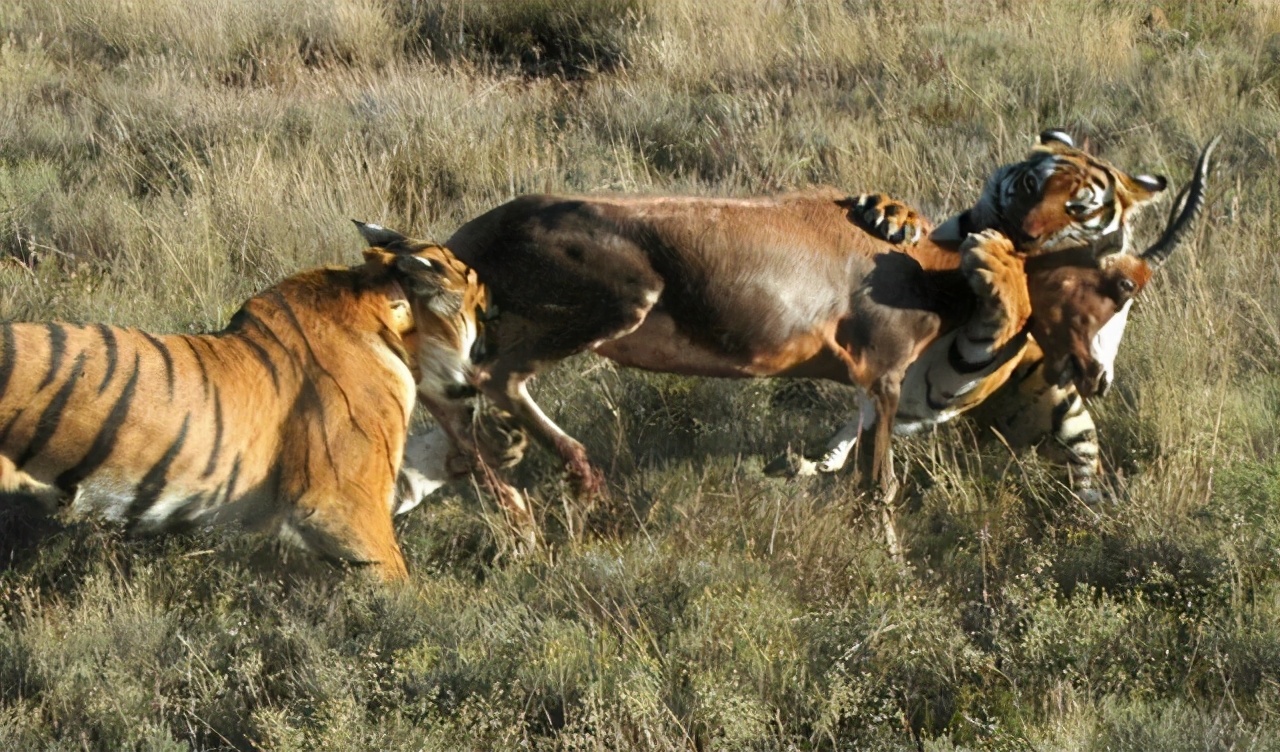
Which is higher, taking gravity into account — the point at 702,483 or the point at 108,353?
the point at 108,353

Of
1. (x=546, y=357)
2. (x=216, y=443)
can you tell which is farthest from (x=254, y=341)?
(x=546, y=357)

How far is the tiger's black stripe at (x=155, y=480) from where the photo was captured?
471 cm

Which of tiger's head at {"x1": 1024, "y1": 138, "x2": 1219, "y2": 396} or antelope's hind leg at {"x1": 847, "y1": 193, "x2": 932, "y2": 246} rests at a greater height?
antelope's hind leg at {"x1": 847, "y1": 193, "x2": 932, "y2": 246}

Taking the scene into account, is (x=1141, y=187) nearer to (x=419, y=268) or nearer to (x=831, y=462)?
(x=831, y=462)

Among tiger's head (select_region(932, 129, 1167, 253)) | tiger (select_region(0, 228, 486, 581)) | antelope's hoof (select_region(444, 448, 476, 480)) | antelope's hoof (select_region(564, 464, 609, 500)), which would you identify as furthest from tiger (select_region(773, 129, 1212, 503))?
tiger (select_region(0, 228, 486, 581))

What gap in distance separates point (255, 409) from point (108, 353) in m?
0.49

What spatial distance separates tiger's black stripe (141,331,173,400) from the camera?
4789 millimetres

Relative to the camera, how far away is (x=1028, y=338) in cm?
593

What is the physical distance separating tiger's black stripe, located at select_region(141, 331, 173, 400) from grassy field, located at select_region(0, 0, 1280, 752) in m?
0.56

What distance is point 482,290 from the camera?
5.47 metres

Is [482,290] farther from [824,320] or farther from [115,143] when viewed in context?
[115,143]

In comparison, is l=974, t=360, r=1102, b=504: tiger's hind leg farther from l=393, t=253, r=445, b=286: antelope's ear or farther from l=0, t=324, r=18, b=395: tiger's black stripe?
l=0, t=324, r=18, b=395: tiger's black stripe

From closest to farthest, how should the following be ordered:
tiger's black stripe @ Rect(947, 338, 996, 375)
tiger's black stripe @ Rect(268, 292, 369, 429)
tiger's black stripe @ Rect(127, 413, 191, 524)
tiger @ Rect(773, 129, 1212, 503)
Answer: tiger's black stripe @ Rect(127, 413, 191, 524), tiger's black stripe @ Rect(268, 292, 369, 429), tiger @ Rect(773, 129, 1212, 503), tiger's black stripe @ Rect(947, 338, 996, 375)

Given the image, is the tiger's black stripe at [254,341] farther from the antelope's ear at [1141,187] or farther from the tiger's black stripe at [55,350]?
the antelope's ear at [1141,187]
